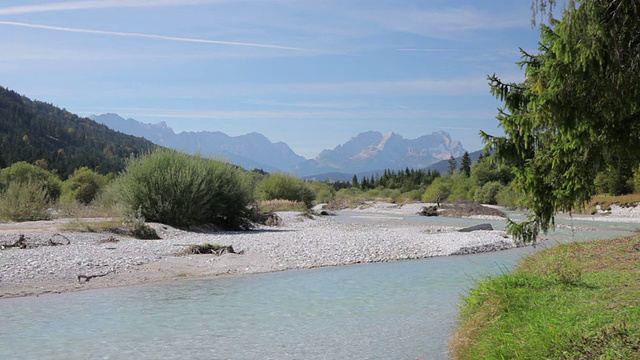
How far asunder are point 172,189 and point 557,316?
18509 mm

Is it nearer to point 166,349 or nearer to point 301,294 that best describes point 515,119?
point 301,294

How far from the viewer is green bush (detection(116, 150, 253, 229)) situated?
22.9m

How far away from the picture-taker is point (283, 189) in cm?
5228

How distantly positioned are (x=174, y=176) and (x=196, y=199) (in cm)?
133

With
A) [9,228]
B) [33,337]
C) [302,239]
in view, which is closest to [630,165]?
[33,337]

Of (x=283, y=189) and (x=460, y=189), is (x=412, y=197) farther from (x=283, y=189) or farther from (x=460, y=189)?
(x=283, y=189)

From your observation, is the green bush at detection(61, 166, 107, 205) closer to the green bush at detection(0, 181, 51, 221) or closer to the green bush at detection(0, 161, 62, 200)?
the green bush at detection(0, 161, 62, 200)

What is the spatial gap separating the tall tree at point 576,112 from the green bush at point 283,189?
41.2 metres

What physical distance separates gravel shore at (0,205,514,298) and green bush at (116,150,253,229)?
144 centimetres

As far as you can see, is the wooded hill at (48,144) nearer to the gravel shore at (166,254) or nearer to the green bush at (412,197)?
the green bush at (412,197)

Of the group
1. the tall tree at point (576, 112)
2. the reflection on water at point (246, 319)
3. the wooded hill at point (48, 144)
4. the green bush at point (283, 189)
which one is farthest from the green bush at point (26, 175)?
the tall tree at point (576, 112)

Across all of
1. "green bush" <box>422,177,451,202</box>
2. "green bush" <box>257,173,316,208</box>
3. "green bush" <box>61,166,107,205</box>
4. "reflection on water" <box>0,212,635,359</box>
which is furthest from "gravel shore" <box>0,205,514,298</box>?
"green bush" <box>422,177,451,202</box>

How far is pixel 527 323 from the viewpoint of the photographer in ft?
22.8

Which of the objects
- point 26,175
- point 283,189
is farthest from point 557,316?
point 26,175
